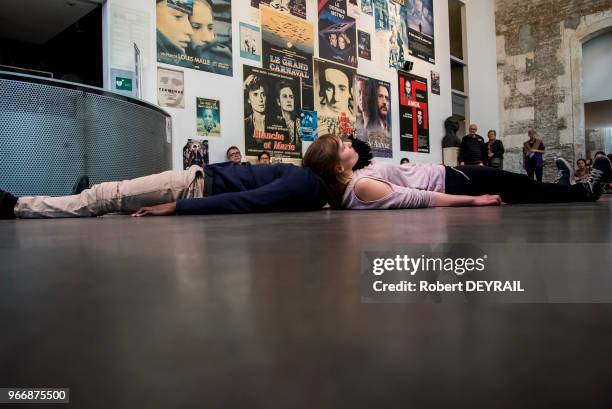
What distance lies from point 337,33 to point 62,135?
228 inches

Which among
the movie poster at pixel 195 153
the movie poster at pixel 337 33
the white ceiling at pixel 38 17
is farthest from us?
the movie poster at pixel 337 33

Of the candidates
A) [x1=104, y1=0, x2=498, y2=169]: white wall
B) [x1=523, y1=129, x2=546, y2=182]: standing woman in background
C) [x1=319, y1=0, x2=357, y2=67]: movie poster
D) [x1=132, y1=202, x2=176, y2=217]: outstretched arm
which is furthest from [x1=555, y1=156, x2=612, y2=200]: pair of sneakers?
[x1=523, y1=129, x2=546, y2=182]: standing woman in background

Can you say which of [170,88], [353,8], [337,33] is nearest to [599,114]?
[353,8]

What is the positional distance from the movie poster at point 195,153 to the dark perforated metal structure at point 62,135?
1745 millimetres

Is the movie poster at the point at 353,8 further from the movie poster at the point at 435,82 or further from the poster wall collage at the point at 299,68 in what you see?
the movie poster at the point at 435,82

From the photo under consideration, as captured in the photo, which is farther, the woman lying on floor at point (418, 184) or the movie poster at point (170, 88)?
the movie poster at point (170, 88)

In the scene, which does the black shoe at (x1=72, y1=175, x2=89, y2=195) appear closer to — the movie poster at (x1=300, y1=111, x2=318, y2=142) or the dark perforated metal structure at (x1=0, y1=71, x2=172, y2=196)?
the dark perforated metal structure at (x1=0, y1=71, x2=172, y2=196)

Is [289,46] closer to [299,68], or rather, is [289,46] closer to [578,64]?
[299,68]

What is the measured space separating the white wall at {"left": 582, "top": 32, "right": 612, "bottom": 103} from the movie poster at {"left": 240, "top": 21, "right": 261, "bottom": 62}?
29.9 ft

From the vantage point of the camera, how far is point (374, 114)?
8711 millimetres

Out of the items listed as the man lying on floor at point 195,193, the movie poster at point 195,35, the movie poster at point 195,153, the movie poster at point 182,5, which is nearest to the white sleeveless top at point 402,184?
the man lying on floor at point 195,193

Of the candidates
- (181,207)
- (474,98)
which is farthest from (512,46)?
(181,207)

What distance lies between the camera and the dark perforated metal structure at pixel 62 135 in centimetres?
326

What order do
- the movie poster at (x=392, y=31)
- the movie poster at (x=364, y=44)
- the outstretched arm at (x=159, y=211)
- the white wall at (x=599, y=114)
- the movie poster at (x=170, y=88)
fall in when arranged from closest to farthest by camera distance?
the outstretched arm at (x=159, y=211)
the movie poster at (x=170, y=88)
the movie poster at (x=364, y=44)
the movie poster at (x=392, y=31)
the white wall at (x=599, y=114)
